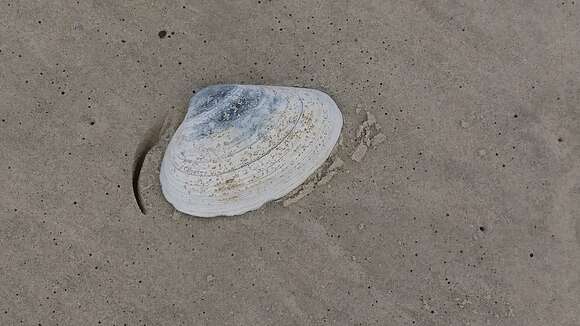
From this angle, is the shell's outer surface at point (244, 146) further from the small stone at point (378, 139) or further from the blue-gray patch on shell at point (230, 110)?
the small stone at point (378, 139)

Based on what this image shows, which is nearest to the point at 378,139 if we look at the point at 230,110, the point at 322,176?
the point at 322,176

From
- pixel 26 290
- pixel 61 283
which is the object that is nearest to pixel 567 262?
pixel 61 283

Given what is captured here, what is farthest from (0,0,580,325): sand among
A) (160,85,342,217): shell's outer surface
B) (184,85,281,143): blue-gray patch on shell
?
(184,85,281,143): blue-gray patch on shell

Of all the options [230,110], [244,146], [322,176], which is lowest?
[322,176]

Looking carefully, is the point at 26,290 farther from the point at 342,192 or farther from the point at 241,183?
the point at 342,192

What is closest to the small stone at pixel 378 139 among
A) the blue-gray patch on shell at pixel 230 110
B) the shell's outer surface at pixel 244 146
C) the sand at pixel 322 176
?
the sand at pixel 322 176

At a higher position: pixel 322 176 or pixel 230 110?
pixel 230 110

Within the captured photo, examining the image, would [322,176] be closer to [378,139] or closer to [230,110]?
[378,139]

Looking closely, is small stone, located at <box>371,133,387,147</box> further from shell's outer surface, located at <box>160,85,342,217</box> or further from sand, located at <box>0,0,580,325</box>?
shell's outer surface, located at <box>160,85,342,217</box>
